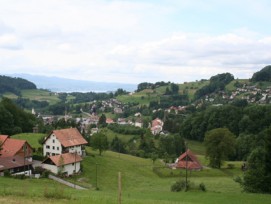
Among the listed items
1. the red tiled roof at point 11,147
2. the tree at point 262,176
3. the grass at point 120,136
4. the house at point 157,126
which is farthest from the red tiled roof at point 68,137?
the house at point 157,126

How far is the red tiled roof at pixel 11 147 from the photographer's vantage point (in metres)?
57.5

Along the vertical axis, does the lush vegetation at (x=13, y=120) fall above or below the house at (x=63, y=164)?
above

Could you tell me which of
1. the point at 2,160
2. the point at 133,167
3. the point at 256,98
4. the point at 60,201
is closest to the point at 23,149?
the point at 2,160

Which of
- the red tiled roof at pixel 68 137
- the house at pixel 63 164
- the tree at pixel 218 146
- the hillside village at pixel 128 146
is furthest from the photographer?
the tree at pixel 218 146

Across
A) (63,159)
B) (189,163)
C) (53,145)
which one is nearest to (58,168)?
(63,159)

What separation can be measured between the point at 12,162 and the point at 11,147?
7.48 m

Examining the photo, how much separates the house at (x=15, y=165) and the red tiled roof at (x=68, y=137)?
327 inches

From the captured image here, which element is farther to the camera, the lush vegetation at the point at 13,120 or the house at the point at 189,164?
the lush vegetation at the point at 13,120

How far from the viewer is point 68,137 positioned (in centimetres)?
6438

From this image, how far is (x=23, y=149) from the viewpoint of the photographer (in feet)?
191

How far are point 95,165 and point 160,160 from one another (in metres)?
22.6

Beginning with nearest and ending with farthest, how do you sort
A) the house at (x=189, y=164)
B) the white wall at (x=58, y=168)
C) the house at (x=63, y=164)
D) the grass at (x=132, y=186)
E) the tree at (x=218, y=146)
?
the grass at (x=132, y=186) < the house at (x=63, y=164) < the white wall at (x=58, y=168) < the house at (x=189, y=164) < the tree at (x=218, y=146)

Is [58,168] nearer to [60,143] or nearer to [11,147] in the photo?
[60,143]

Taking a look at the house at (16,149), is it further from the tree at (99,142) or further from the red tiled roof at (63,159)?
the tree at (99,142)
